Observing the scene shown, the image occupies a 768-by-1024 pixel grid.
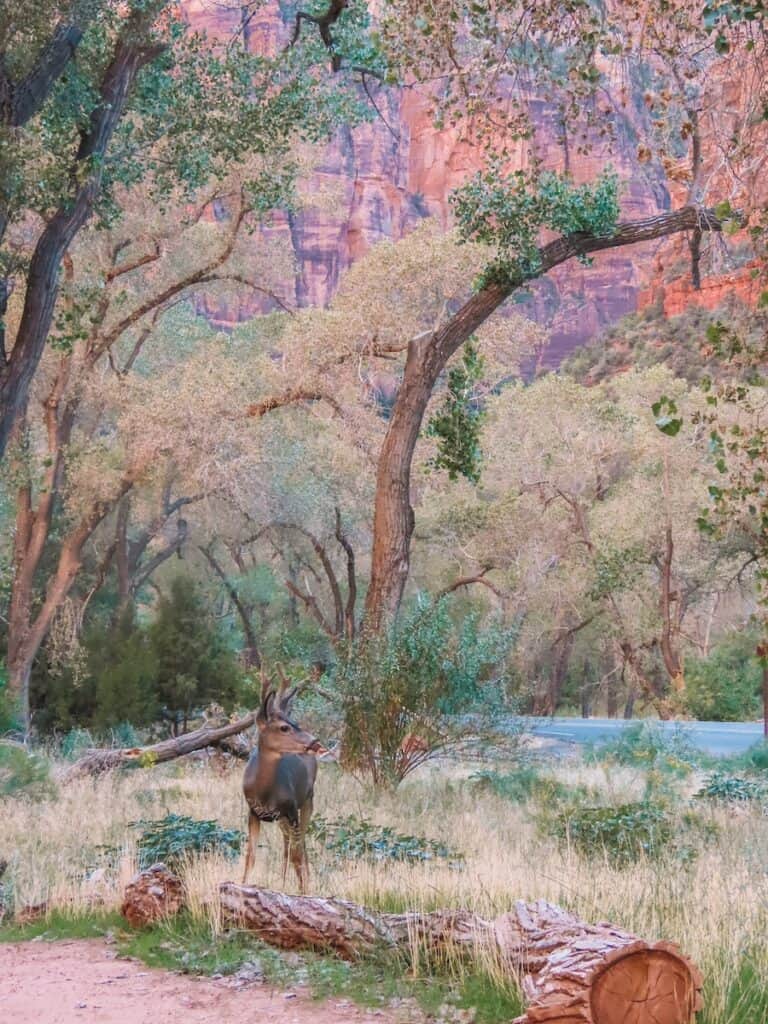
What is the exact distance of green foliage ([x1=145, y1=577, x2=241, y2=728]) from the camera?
21.0m

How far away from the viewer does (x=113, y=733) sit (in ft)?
61.0

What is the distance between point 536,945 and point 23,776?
8.46 meters

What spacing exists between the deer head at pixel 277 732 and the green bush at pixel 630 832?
2.10 m

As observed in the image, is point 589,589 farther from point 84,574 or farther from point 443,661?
point 443,661

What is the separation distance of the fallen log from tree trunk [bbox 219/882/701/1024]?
8209mm

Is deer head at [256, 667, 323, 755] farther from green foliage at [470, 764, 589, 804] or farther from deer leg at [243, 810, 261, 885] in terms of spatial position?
green foliage at [470, 764, 589, 804]

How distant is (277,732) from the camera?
6.74 meters

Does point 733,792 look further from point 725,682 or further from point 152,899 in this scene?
point 725,682

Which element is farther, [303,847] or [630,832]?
[630,832]

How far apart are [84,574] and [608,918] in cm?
2523

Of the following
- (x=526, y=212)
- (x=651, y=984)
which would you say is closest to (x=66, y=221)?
(x=526, y=212)

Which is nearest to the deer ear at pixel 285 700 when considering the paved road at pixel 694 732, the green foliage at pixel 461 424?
the green foliage at pixel 461 424

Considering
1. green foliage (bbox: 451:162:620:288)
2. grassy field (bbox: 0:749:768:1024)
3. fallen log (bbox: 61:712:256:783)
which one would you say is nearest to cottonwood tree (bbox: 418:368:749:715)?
fallen log (bbox: 61:712:256:783)

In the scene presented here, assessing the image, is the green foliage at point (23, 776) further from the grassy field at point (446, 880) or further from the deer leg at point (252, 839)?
the deer leg at point (252, 839)
